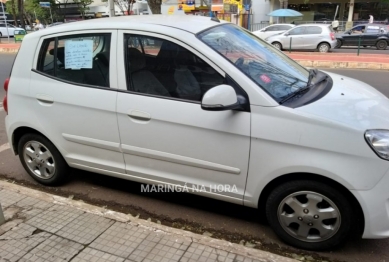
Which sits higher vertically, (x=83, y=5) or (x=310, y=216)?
(x=83, y=5)

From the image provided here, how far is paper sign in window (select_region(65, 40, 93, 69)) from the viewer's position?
10.7ft

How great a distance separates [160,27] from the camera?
2980 mm

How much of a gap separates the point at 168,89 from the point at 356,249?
1.99 m

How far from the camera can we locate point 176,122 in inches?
111

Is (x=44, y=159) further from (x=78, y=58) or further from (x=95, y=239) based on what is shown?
(x=95, y=239)

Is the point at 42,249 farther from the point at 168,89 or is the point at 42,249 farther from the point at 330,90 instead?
the point at 330,90

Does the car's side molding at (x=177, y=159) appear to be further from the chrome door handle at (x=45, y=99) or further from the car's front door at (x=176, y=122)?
the chrome door handle at (x=45, y=99)

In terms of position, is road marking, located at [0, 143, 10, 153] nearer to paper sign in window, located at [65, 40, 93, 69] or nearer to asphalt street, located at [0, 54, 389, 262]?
asphalt street, located at [0, 54, 389, 262]

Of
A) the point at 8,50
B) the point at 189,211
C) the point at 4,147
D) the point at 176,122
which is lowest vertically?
the point at 8,50

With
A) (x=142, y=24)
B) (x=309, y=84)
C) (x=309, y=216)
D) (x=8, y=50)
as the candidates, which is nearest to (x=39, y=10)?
(x=8, y=50)

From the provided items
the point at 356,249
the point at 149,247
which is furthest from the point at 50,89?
the point at 356,249

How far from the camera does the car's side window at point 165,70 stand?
9.29 feet

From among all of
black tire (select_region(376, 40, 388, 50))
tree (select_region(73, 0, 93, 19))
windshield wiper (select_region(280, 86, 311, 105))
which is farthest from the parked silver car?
tree (select_region(73, 0, 93, 19))

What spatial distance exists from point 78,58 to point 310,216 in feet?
8.11
